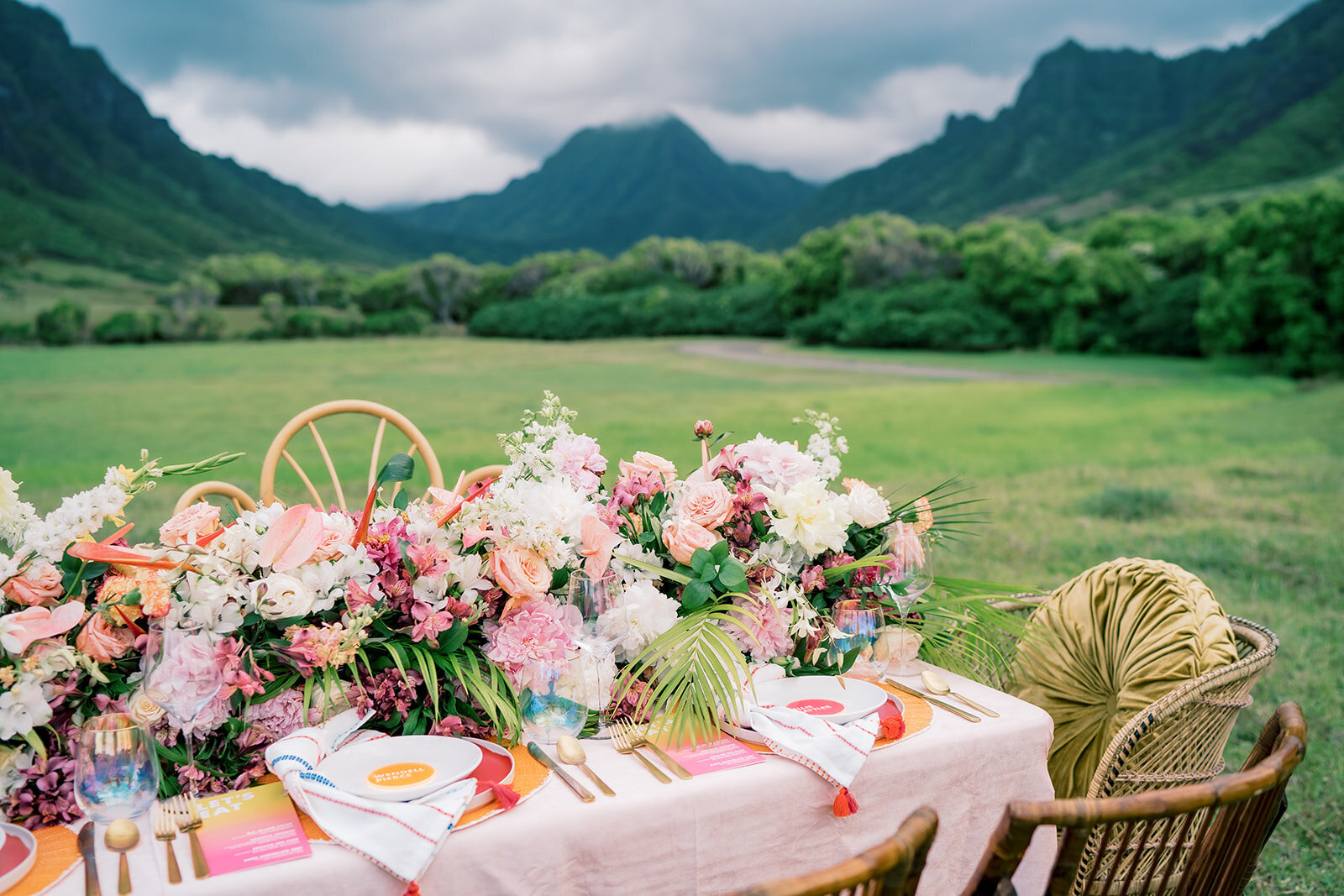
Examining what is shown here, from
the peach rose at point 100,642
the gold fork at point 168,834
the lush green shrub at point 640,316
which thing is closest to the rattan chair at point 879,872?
the gold fork at point 168,834

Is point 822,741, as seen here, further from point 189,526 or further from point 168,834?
point 189,526

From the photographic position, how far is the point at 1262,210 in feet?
83.6

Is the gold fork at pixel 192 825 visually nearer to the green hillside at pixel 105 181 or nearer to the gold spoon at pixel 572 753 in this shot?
the gold spoon at pixel 572 753

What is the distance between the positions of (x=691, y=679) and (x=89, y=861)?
1.00 meters

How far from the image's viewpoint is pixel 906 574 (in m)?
2.05

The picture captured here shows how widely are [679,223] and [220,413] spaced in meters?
77.8

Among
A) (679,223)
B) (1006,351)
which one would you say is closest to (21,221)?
(1006,351)

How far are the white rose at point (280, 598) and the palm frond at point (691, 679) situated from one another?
0.62m

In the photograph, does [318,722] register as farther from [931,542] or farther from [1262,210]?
[1262,210]

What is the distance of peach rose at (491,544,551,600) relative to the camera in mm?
1627

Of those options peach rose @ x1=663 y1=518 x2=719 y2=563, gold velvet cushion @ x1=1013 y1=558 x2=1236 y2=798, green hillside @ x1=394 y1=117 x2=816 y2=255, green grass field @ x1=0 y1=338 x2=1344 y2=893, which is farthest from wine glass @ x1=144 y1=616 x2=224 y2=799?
green hillside @ x1=394 y1=117 x2=816 y2=255

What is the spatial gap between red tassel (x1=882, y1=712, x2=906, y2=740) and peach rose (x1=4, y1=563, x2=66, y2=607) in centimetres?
149

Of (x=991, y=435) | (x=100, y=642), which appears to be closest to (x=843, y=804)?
(x=100, y=642)

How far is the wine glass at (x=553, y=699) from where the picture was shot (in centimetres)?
161
